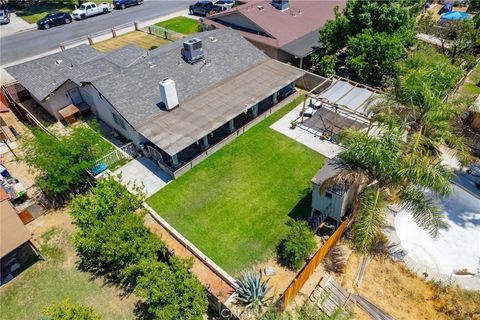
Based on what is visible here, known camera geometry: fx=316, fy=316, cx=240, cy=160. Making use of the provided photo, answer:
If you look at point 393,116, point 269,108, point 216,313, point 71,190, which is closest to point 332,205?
point 393,116

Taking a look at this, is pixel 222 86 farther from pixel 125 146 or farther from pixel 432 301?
pixel 432 301

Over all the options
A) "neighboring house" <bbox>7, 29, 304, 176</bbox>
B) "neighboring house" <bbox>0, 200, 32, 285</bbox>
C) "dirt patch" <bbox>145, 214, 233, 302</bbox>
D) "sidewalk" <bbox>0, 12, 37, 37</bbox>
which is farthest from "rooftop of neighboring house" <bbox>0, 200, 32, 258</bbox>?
"sidewalk" <bbox>0, 12, 37, 37</bbox>

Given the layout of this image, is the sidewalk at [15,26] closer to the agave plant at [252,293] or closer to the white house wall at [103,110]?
the white house wall at [103,110]

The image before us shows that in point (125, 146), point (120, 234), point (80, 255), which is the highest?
point (120, 234)

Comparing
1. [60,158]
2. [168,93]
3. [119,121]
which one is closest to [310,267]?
[168,93]

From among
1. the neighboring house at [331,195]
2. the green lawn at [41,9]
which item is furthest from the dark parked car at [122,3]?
the neighboring house at [331,195]

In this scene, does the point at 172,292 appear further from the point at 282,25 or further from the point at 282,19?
the point at 282,19
